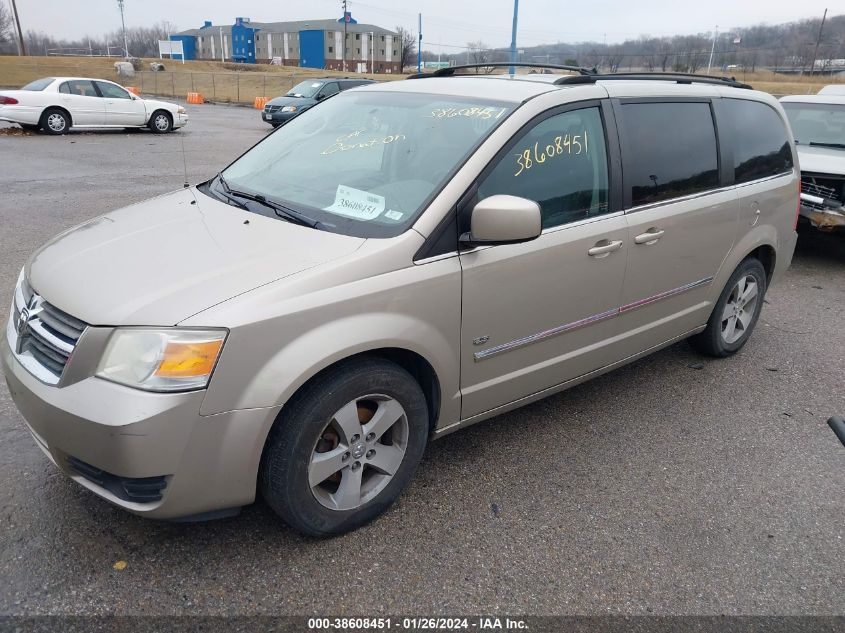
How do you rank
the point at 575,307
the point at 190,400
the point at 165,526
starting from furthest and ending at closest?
the point at 575,307, the point at 165,526, the point at 190,400

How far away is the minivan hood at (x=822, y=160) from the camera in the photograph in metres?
7.32

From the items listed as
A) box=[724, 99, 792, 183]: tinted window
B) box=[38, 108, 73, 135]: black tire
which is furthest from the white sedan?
box=[724, 99, 792, 183]: tinted window

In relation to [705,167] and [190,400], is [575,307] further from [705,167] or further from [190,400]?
[190,400]

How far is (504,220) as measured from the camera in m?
2.79

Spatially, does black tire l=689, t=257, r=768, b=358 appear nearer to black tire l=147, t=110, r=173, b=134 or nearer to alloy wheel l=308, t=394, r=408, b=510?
alloy wheel l=308, t=394, r=408, b=510

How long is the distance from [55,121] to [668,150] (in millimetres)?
17564

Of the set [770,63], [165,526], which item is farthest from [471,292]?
[770,63]

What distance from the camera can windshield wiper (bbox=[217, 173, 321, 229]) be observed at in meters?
2.96

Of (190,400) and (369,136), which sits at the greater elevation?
(369,136)

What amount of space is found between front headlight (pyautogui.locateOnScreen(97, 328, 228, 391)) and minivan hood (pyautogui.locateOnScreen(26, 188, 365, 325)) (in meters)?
0.06

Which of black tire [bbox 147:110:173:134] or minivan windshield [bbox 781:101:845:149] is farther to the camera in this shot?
black tire [bbox 147:110:173:134]

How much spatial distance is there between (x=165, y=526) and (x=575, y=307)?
6.97ft

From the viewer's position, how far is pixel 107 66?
177ft

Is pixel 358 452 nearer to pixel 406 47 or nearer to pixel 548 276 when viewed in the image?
pixel 548 276
